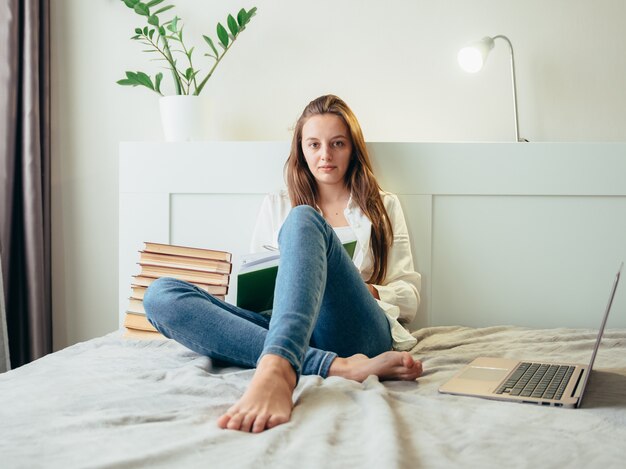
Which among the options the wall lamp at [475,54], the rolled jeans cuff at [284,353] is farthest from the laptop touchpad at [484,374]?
the wall lamp at [475,54]

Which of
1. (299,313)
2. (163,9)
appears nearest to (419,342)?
(299,313)

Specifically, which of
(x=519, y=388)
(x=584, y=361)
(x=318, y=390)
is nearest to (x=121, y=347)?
(x=318, y=390)

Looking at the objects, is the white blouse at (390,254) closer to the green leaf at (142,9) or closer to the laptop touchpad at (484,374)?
the laptop touchpad at (484,374)

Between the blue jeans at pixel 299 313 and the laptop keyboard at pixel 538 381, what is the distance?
0.99 feet

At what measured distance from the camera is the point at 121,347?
1.64m

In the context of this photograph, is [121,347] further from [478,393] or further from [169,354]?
[478,393]

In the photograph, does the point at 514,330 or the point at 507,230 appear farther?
the point at 507,230

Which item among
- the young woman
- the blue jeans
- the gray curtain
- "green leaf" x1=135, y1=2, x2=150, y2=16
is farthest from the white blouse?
the gray curtain

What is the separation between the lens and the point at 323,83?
2.38 m

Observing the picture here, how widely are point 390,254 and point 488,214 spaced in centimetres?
33

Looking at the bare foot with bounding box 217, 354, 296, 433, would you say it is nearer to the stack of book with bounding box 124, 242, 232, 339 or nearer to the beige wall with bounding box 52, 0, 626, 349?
the stack of book with bounding box 124, 242, 232, 339

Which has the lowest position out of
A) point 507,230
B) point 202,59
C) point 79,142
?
point 507,230

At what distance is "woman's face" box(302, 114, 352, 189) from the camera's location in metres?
1.96

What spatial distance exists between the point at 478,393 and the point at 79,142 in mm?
1774
